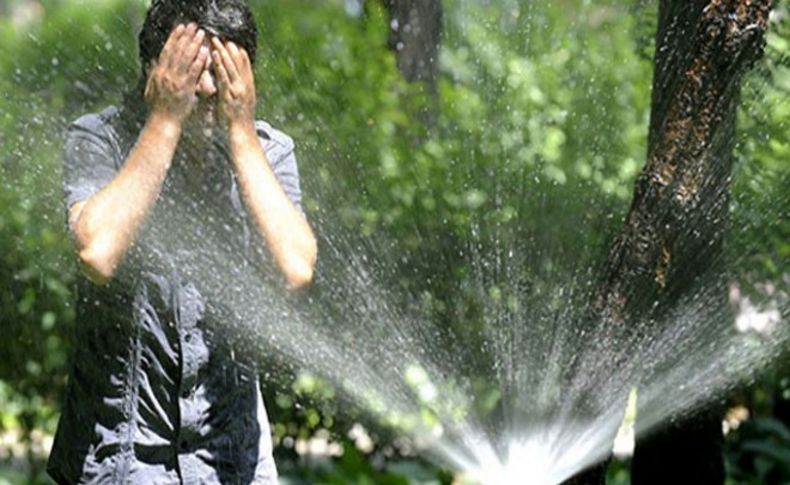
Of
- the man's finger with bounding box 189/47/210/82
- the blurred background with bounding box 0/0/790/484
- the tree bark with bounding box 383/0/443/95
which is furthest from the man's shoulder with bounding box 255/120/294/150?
the tree bark with bounding box 383/0/443/95

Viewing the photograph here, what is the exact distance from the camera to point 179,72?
2436 mm

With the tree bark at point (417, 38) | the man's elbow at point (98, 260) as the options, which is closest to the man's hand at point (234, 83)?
the man's elbow at point (98, 260)

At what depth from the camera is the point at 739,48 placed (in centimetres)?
325

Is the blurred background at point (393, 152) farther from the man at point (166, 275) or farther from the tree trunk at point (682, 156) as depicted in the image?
the man at point (166, 275)

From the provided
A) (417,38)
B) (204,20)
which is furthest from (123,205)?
(417,38)

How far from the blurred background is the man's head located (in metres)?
2.29

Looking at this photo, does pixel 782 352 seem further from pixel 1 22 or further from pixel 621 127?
pixel 1 22

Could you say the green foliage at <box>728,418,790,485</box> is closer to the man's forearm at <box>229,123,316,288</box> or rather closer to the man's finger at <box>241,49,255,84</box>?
the man's forearm at <box>229,123,316,288</box>

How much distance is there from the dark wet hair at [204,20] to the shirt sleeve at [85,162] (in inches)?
6.3

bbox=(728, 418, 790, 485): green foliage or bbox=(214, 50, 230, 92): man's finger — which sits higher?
bbox=(728, 418, 790, 485): green foliage

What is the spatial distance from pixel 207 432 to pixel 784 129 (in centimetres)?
310

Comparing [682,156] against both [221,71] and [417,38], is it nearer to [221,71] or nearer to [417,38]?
[221,71]

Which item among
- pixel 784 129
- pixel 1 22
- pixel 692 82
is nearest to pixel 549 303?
pixel 784 129

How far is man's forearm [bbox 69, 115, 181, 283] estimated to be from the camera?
236cm
